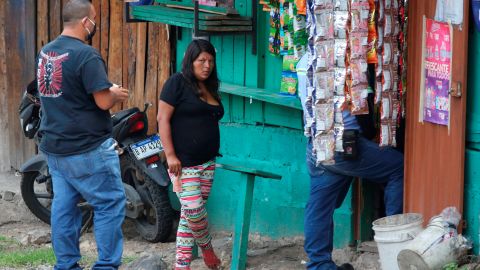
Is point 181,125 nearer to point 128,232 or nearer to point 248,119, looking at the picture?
point 248,119

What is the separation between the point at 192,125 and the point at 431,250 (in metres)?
1.96

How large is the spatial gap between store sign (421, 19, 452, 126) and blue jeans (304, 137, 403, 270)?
1.39ft

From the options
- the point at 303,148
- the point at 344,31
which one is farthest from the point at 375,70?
the point at 303,148

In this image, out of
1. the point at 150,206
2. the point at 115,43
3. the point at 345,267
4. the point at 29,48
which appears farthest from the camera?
the point at 29,48

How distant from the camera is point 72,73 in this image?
6602 millimetres

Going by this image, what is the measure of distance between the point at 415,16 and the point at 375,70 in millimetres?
435

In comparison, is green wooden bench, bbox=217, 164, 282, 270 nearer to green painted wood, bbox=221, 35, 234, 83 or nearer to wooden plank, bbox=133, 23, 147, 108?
green painted wood, bbox=221, 35, 234, 83

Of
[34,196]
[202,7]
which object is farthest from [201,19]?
[34,196]

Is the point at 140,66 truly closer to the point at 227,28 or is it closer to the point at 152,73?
the point at 152,73

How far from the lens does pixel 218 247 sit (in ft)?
26.5

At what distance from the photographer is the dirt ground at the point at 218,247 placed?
752 cm

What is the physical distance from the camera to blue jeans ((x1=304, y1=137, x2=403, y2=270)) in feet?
21.8

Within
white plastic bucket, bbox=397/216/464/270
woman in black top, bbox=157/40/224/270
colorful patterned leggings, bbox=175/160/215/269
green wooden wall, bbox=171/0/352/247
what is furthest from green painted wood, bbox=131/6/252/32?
white plastic bucket, bbox=397/216/464/270

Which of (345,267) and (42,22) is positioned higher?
(42,22)
